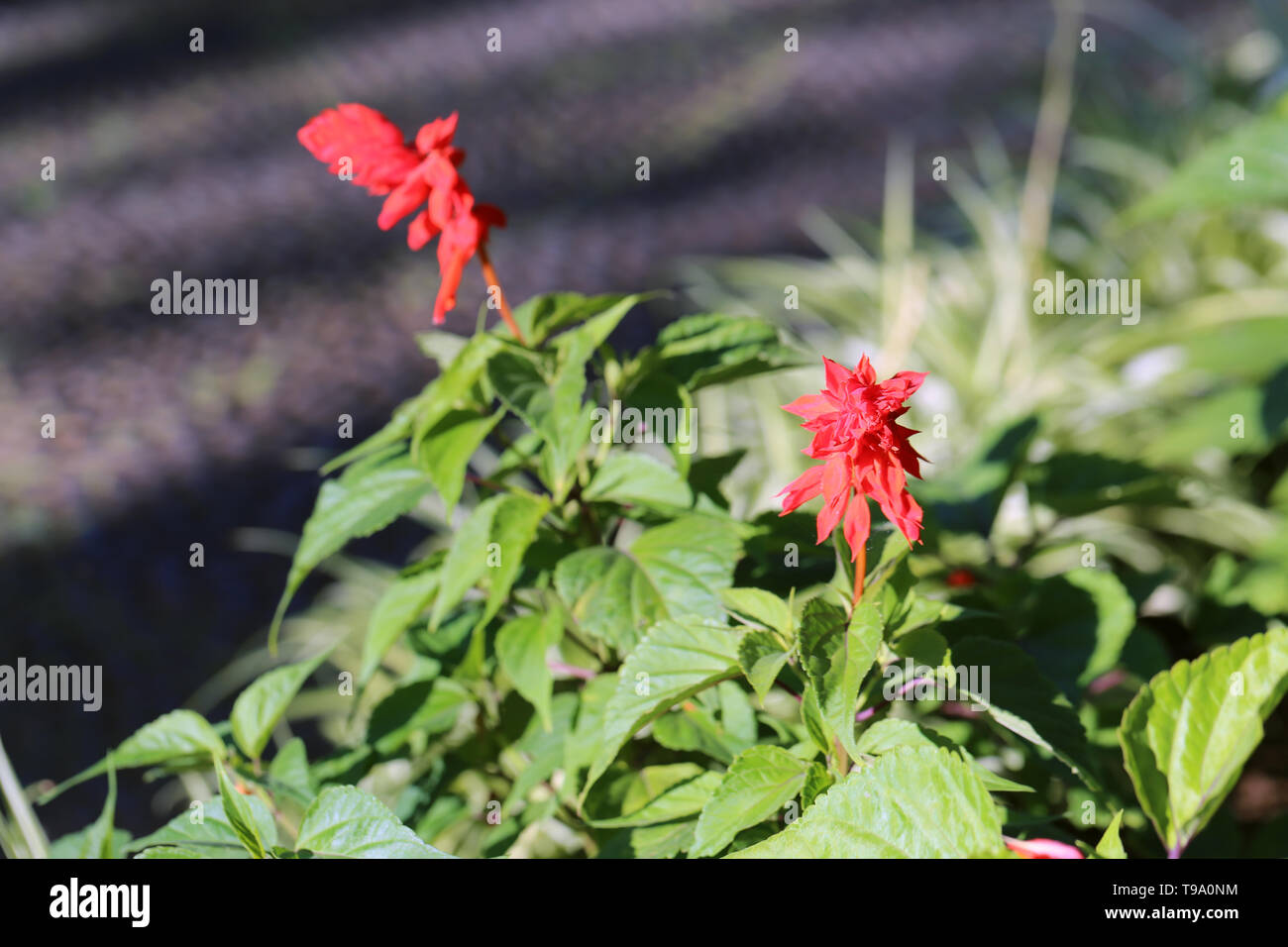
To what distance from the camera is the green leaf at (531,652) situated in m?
0.83

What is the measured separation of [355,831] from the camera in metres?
0.68

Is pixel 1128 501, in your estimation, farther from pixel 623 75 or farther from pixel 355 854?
pixel 623 75

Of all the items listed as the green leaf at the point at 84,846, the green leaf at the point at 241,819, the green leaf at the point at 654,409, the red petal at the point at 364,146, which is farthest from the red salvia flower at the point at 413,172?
the green leaf at the point at 84,846

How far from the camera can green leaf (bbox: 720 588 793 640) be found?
73 centimetres

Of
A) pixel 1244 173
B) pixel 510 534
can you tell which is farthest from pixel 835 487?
pixel 1244 173

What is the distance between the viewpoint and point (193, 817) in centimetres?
78

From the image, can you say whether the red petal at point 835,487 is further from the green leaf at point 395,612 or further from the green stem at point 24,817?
the green stem at point 24,817

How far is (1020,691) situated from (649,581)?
11.0 inches

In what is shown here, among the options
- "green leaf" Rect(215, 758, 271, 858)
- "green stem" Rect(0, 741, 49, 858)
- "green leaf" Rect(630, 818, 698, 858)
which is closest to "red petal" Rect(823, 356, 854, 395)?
"green leaf" Rect(630, 818, 698, 858)

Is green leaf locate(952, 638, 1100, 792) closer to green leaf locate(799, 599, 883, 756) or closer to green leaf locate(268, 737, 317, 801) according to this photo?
green leaf locate(799, 599, 883, 756)

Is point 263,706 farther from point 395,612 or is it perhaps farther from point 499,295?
point 499,295

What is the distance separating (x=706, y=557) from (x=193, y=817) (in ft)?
1.39
